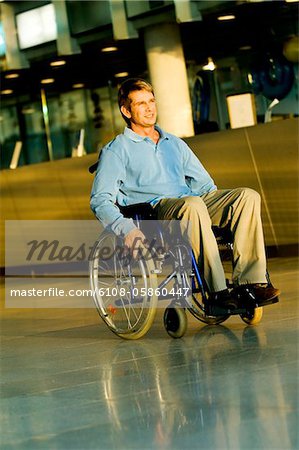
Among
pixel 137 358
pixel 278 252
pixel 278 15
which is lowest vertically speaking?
pixel 278 252

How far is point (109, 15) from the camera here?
559 inches

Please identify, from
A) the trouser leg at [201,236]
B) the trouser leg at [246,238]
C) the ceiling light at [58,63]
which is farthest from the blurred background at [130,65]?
the trouser leg at [201,236]

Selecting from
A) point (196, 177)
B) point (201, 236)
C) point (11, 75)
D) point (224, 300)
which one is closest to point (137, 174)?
point (196, 177)

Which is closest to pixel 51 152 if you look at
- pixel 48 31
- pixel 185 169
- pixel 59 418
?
pixel 48 31

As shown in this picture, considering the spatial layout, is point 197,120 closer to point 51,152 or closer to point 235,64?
point 235,64

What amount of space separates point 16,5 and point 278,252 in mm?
5629

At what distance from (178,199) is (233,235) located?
1.09 feet

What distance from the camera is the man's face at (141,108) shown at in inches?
248

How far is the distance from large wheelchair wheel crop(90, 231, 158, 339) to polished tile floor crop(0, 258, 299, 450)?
0.33 feet

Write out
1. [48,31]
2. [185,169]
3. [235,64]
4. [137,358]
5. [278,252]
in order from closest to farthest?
[137,358] < [185,169] < [278,252] < [235,64] < [48,31]

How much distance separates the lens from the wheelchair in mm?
5863

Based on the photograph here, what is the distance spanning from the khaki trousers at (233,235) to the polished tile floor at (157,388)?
31 cm

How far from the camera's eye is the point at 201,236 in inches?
230

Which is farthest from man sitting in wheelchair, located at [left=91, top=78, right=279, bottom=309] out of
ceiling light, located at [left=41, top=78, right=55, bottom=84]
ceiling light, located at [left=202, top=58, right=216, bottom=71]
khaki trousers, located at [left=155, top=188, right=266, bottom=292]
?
ceiling light, located at [left=41, top=78, right=55, bottom=84]
